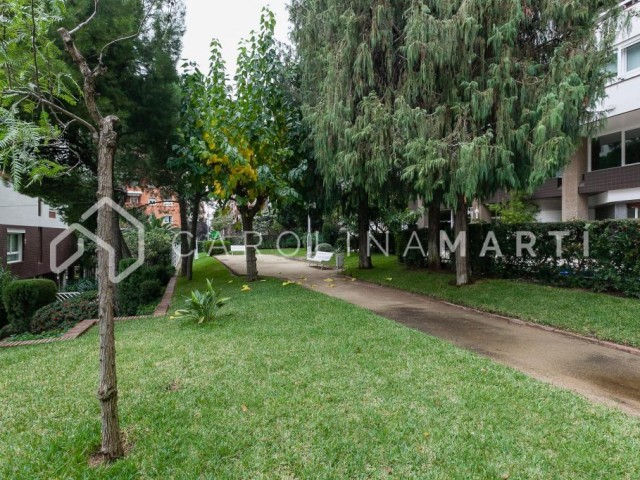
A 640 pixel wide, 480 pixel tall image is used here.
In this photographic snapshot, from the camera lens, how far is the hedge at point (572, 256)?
708 cm

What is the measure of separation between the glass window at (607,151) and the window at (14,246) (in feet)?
80.1

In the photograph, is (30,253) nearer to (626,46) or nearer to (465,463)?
(465,463)

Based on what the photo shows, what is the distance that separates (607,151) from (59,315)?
2052 centimetres

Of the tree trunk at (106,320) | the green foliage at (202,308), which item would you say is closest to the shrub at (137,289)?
the green foliage at (202,308)

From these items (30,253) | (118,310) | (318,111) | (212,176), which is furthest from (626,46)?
(30,253)

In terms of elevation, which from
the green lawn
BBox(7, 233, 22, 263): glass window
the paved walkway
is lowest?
the paved walkway

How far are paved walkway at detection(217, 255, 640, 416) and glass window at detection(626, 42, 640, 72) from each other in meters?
12.4

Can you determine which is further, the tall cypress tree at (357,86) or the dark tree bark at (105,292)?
the tall cypress tree at (357,86)

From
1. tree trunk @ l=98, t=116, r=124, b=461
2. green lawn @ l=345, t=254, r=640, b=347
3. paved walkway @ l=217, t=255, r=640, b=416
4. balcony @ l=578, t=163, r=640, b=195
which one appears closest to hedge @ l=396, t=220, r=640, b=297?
green lawn @ l=345, t=254, r=640, b=347

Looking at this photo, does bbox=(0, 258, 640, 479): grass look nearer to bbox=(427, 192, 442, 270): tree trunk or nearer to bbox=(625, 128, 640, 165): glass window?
bbox=(427, 192, 442, 270): tree trunk

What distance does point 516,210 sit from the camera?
17594 millimetres

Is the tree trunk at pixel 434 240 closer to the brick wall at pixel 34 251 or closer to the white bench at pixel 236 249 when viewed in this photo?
the brick wall at pixel 34 251

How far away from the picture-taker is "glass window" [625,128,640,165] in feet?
48.2

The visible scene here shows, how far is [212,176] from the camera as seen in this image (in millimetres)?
10234
